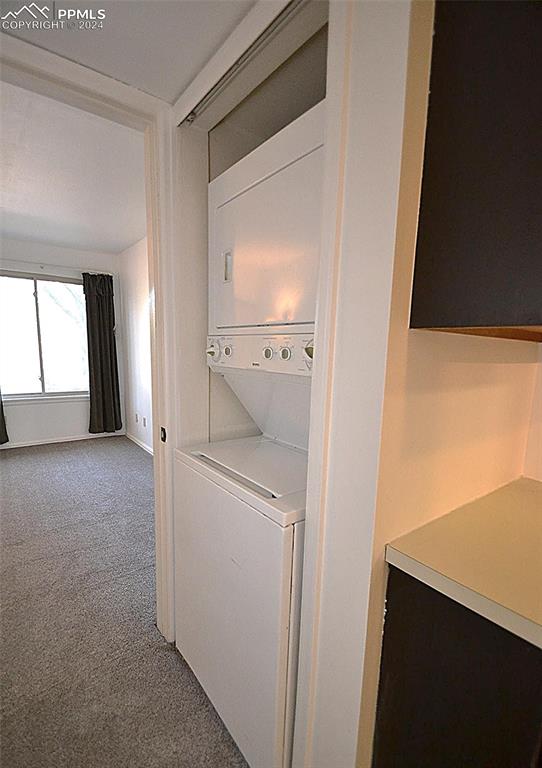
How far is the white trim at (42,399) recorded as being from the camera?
422 centimetres

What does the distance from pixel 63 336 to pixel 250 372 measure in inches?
169

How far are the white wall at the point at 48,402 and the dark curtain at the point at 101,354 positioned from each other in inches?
6.6

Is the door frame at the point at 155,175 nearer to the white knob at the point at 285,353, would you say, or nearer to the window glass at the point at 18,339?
the white knob at the point at 285,353

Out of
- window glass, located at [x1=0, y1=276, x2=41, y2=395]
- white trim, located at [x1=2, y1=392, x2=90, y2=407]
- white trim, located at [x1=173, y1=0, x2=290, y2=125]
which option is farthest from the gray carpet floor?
white trim, located at [x1=173, y1=0, x2=290, y2=125]

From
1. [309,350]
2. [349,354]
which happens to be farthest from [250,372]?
[349,354]

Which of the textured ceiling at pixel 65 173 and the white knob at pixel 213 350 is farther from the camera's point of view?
the textured ceiling at pixel 65 173

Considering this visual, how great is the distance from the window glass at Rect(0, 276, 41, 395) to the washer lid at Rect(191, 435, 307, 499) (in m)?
4.03

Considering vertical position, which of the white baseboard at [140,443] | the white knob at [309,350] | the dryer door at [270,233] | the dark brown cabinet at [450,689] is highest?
the dryer door at [270,233]

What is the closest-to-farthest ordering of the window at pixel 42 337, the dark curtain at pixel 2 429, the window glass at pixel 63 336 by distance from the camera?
the dark curtain at pixel 2 429 < the window at pixel 42 337 < the window glass at pixel 63 336

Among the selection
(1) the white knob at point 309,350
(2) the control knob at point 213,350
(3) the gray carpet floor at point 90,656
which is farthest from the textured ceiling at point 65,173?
(3) the gray carpet floor at point 90,656

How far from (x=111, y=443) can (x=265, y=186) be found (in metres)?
4.33

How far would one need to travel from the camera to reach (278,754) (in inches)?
38.5

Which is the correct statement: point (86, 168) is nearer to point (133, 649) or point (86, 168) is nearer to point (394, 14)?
point (394, 14)

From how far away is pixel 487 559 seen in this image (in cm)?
74
